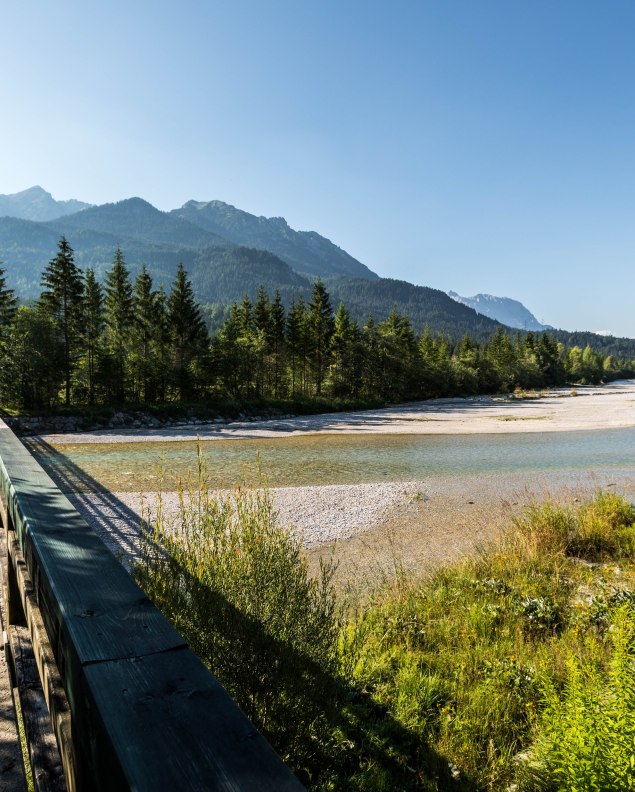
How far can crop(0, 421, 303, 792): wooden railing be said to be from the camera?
0.89m

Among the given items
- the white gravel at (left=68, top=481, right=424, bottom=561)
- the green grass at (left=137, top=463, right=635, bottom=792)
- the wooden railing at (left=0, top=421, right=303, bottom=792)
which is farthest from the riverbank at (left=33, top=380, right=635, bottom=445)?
the wooden railing at (left=0, top=421, right=303, bottom=792)

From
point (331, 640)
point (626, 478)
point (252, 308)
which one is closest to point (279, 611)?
point (331, 640)

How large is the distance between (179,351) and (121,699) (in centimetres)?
4826

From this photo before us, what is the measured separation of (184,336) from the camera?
4962 cm

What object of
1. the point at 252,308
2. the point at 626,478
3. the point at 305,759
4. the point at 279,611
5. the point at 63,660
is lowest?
the point at 626,478

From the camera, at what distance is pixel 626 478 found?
1769 centimetres

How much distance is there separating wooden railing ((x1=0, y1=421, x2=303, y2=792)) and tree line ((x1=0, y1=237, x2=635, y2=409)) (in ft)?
133

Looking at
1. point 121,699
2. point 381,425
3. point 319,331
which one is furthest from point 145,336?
point 121,699

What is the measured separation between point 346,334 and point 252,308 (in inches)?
477

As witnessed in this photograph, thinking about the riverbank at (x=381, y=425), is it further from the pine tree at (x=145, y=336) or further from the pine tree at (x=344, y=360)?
the pine tree at (x=344, y=360)

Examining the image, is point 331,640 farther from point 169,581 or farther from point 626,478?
point 626,478

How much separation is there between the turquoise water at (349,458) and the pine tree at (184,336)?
1876 cm

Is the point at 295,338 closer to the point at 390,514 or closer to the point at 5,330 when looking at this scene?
the point at 5,330

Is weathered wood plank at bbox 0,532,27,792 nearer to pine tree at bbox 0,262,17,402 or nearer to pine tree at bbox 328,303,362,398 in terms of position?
pine tree at bbox 0,262,17,402
